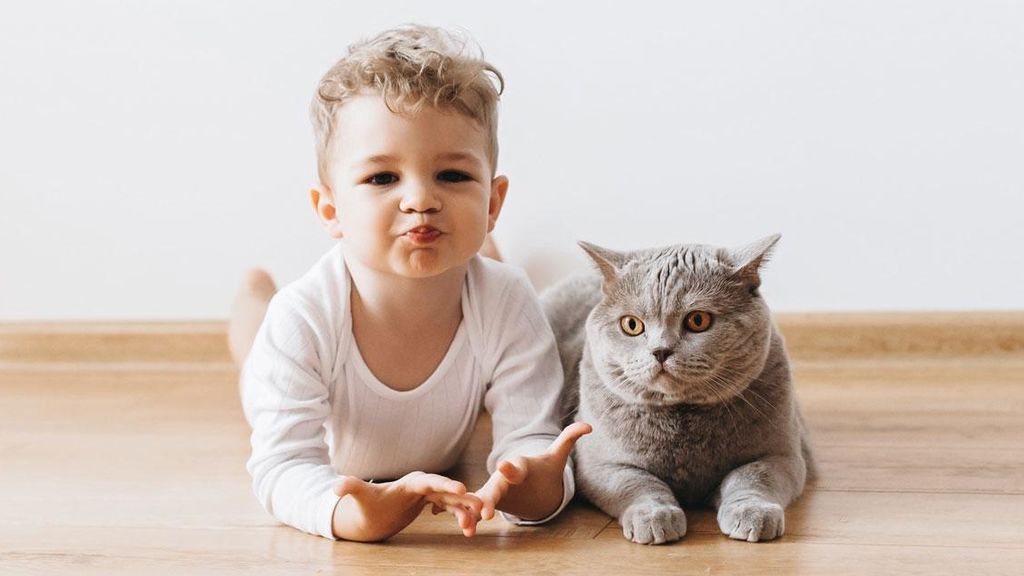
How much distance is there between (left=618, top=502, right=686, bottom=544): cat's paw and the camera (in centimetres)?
117

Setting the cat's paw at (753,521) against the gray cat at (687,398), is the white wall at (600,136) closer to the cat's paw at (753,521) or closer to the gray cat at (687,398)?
the gray cat at (687,398)

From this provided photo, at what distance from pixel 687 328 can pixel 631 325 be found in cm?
7

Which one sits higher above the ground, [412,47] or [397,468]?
[412,47]

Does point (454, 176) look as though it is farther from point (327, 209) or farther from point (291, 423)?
point (291, 423)

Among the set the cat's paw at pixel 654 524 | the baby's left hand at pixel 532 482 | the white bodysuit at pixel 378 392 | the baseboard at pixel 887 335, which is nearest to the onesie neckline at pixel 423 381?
the white bodysuit at pixel 378 392

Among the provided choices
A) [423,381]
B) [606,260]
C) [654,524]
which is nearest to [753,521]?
[654,524]

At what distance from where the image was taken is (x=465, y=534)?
1179 millimetres

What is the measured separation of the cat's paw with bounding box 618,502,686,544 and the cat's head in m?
0.12

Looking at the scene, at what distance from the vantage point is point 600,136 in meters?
2.01

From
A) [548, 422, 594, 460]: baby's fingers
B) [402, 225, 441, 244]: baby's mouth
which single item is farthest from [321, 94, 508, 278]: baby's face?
[548, 422, 594, 460]: baby's fingers

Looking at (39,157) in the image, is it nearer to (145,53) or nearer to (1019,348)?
(145,53)

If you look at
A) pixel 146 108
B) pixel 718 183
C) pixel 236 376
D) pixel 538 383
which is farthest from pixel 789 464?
pixel 146 108

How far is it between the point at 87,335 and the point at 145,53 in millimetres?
562

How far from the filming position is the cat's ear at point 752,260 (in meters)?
1.22
